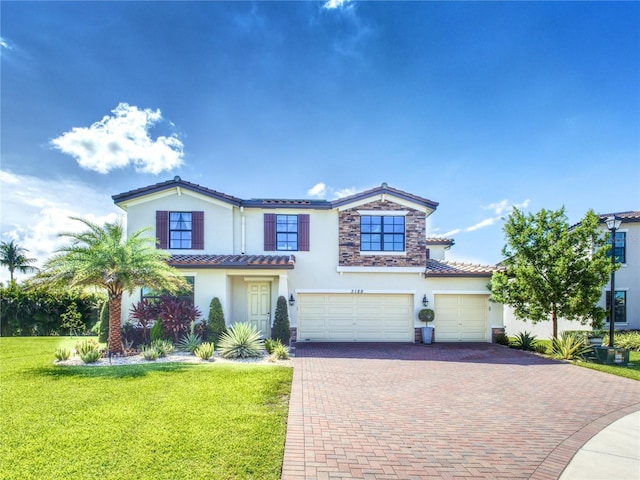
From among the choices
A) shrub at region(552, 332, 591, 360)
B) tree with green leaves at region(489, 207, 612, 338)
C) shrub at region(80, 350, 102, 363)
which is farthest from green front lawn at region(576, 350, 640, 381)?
shrub at region(80, 350, 102, 363)

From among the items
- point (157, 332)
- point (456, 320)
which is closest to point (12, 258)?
point (157, 332)

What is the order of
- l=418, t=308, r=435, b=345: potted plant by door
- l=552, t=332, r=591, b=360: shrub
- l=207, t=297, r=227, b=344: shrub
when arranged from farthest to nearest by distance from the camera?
1. l=418, t=308, r=435, b=345: potted plant by door
2. l=207, t=297, r=227, b=344: shrub
3. l=552, t=332, r=591, b=360: shrub

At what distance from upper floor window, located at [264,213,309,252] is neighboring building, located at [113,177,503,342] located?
5 centimetres

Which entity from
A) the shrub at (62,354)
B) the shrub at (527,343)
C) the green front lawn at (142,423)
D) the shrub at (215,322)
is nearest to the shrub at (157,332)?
the shrub at (215,322)

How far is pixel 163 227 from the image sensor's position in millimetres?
16578

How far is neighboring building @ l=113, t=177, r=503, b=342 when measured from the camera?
16.5 m

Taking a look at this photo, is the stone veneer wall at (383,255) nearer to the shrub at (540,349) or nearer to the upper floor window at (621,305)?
the shrub at (540,349)

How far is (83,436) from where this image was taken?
527cm

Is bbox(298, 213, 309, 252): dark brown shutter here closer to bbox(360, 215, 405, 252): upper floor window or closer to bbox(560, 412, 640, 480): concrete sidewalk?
bbox(360, 215, 405, 252): upper floor window

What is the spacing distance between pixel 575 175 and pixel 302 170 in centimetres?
1202

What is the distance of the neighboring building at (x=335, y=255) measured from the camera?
1655 centimetres

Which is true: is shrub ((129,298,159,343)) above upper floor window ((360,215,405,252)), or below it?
below

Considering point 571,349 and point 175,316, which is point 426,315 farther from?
point 175,316

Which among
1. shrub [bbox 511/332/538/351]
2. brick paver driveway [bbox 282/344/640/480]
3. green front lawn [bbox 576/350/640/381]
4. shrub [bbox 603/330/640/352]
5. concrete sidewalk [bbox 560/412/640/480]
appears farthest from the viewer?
shrub [bbox 603/330/640/352]
